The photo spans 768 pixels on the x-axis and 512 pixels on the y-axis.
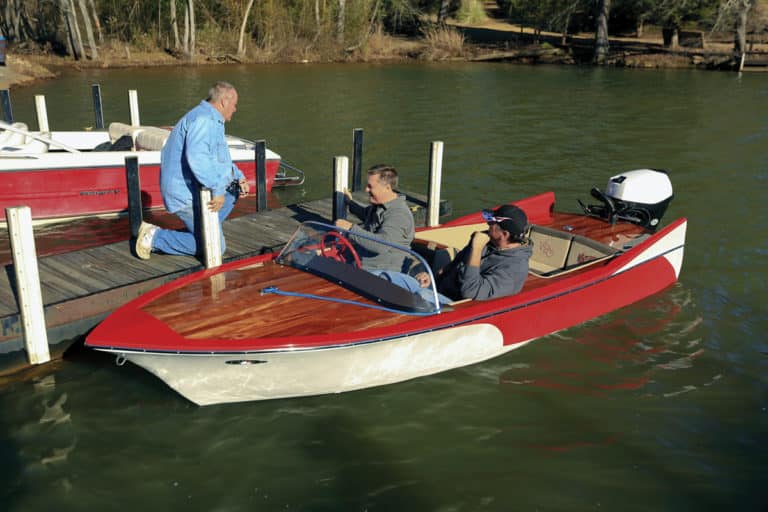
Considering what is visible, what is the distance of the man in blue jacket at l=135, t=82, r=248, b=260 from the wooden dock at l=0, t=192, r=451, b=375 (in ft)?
0.74

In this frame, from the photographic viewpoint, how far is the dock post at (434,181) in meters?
9.84

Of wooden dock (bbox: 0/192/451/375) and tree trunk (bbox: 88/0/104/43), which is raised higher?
tree trunk (bbox: 88/0/104/43)

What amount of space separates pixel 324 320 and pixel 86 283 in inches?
109

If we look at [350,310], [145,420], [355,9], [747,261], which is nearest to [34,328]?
[145,420]

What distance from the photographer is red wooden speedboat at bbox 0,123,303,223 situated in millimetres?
10328

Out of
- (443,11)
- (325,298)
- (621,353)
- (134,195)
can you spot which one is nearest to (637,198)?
(621,353)

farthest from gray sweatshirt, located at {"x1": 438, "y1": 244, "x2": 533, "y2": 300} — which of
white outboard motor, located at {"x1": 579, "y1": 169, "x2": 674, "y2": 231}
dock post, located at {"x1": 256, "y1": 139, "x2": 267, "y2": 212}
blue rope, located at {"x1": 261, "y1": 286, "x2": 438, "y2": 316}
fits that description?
dock post, located at {"x1": 256, "y1": 139, "x2": 267, "y2": 212}

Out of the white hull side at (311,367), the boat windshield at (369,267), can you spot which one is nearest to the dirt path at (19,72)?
the boat windshield at (369,267)

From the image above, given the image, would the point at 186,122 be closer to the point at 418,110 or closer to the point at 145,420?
the point at 145,420

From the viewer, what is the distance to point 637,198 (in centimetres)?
912

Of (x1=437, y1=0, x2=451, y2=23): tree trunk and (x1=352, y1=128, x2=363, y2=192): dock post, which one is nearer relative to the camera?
(x1=352, y1=128, x2=363, y2=192): dock post

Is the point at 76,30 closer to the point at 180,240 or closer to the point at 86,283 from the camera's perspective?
the point at 180,240

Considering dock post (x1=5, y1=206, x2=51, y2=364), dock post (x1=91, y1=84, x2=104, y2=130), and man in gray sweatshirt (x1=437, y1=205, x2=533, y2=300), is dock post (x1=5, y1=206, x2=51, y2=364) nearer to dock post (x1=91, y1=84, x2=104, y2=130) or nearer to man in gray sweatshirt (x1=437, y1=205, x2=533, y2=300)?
man in gray sweatshirt (x1=437, y1=205, x2=533, y2=300)

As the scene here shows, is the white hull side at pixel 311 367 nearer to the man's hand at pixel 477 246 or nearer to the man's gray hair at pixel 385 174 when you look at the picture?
the man's hand at pixel 477 246
